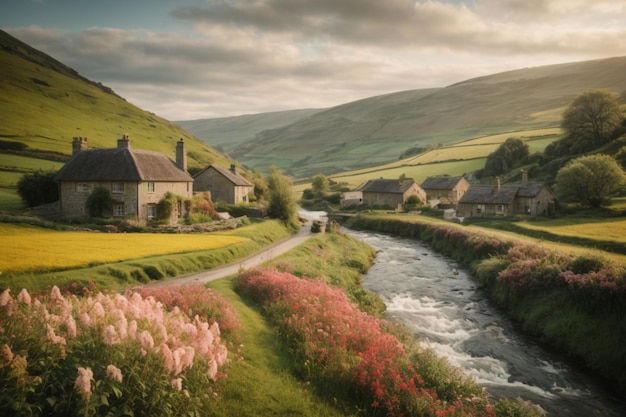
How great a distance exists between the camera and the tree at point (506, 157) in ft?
329

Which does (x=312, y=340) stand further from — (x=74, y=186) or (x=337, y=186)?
(x=337, y=186)

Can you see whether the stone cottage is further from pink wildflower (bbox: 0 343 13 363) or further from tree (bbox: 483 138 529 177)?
pink wildflower (bbox: 0 343 13 363)

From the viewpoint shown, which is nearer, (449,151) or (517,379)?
(517,379)

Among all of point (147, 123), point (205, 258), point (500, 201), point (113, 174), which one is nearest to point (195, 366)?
point (205, 258)

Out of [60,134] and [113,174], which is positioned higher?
[60,134]

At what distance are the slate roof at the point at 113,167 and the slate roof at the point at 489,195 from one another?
51.4 m

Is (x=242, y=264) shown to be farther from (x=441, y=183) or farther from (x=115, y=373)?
(x=441, y=183)

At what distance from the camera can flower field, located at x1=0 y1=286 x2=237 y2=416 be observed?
260 inches

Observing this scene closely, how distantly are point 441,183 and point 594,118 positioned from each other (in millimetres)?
36731

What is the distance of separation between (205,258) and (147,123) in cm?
11521

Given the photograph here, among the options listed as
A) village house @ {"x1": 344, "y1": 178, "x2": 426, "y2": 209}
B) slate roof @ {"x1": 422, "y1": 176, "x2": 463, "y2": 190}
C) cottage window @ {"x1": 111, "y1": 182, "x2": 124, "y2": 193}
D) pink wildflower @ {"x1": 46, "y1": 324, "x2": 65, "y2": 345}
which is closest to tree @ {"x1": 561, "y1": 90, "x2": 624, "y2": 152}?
slate roof @ {"x1": 422, "y1": 176, "x2": 463, "y2": 190}

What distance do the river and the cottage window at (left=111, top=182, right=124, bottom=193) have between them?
3005 centimetres

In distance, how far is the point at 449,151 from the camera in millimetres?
139625

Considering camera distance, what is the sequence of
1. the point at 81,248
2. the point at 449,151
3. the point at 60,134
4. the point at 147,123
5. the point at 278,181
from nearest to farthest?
the point at 81,248, the point at 278,181, the point at 60,134, the point at 147,123, the point at 449,151
